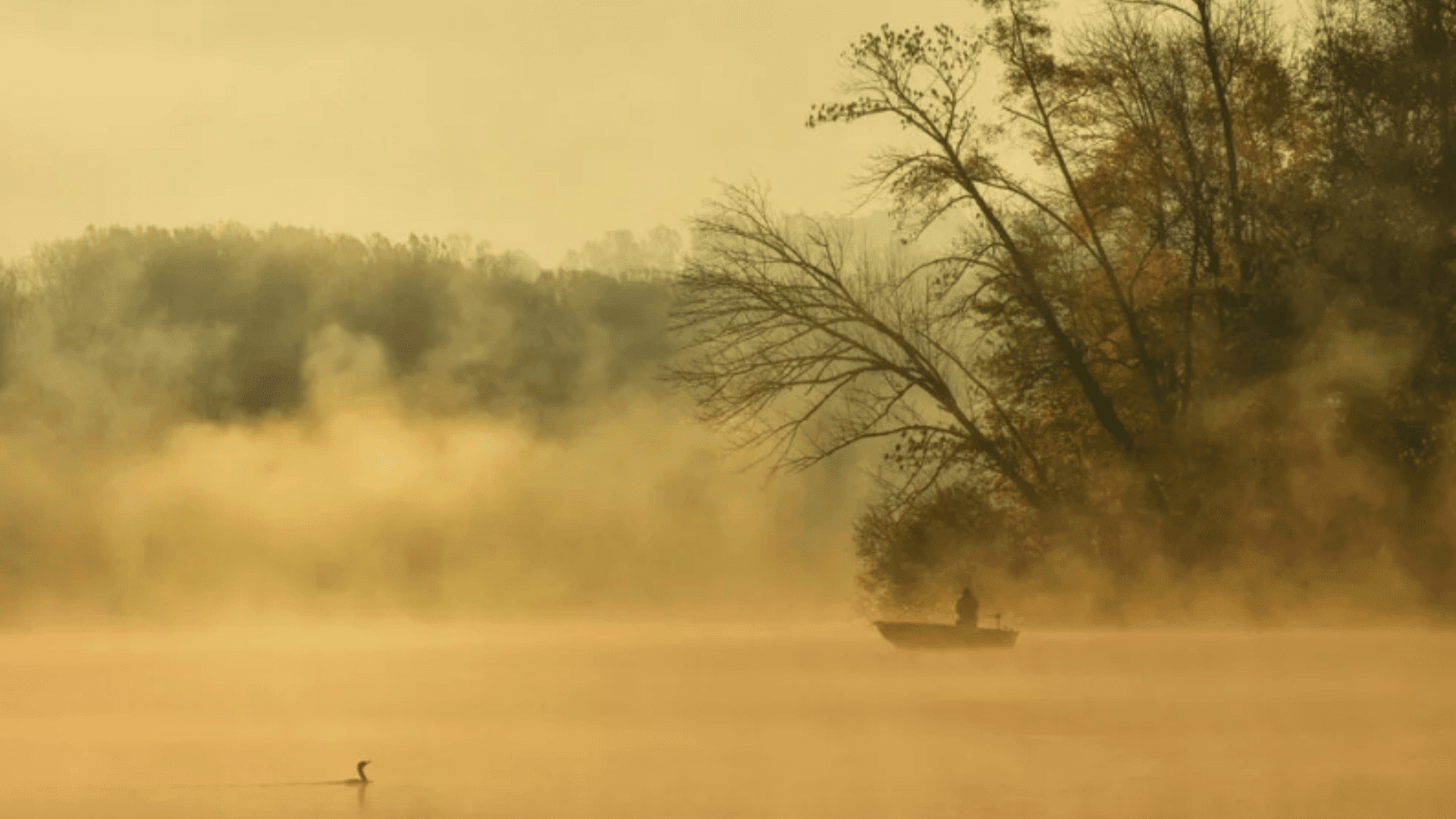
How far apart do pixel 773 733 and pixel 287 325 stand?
47119mm

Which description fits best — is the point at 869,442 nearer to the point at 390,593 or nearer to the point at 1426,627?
the point at 390,593

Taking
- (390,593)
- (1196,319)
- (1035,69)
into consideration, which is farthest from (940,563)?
(390,593)

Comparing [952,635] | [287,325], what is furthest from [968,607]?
[287,325]

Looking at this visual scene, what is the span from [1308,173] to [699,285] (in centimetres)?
1011

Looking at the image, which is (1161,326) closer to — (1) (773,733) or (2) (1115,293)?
(2) (1115,293)

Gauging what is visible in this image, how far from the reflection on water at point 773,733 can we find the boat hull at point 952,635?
2.73 ft

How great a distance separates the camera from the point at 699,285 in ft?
112

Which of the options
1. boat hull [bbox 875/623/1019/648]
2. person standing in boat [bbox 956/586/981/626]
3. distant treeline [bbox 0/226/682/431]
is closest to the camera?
person standing in boat [bbox 956/586/981/626]

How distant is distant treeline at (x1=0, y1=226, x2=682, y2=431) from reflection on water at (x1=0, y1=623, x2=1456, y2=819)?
2489 cm

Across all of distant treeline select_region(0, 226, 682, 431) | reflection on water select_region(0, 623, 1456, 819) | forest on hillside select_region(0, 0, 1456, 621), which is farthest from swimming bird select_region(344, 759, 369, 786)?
distant treeline select_region(0, 226, 682, 431)

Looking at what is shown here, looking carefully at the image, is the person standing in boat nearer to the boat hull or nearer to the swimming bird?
the boat hull

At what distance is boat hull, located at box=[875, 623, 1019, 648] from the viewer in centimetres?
3403

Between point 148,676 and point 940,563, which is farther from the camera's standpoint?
point 148,676

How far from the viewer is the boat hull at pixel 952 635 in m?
34.0
